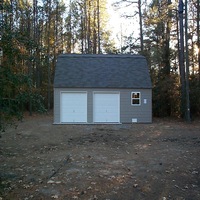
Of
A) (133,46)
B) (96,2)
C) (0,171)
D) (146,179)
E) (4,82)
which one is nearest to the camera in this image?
(4,82)

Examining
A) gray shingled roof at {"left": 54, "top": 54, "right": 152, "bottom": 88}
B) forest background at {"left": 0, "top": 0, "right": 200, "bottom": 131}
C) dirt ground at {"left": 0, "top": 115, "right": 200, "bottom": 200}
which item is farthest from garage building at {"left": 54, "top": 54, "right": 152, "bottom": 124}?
dirt ground at {"left": 0, "top": 115, "right": 200, "bottom": 200}

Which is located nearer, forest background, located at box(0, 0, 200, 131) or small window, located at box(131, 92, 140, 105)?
forest background, located at box(0, 0, 200, 131)

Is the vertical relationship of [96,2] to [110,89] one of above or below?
above

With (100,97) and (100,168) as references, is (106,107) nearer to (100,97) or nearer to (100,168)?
(100,97)

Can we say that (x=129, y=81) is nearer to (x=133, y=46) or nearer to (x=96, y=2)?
(x=133, y=46)

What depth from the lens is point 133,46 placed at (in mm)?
28016

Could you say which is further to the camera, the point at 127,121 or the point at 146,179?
the point at 127,121

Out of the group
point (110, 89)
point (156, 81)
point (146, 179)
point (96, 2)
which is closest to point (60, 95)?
point (110, 89)

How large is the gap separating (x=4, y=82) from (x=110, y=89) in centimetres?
1382

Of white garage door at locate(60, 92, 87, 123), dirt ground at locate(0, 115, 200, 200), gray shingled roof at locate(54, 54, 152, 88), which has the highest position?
gray shingled roof at locate(54, 54, 152, 88)

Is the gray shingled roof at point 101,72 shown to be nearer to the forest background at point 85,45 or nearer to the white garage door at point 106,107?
the white garage door at point 106,107

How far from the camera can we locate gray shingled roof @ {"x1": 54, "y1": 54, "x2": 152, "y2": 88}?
58.3ft

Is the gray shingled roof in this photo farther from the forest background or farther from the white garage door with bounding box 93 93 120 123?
the forest background

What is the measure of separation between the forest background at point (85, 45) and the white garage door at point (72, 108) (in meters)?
1.65
